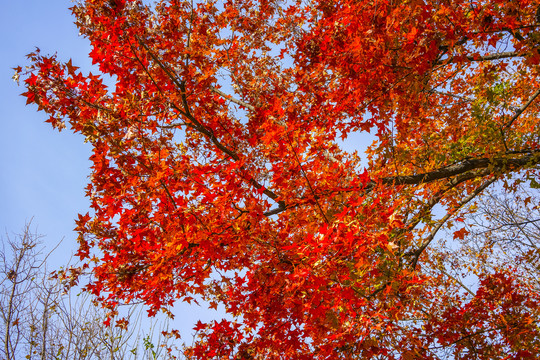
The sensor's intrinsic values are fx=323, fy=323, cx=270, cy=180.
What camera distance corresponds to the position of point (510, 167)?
4.96 m

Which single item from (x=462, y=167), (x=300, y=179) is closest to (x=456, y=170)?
→ (x=462, y=167)

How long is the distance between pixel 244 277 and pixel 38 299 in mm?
7279

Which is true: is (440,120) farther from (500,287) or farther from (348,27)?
(348,27)

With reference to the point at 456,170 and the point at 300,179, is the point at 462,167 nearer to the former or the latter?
Result: the point at 456,170

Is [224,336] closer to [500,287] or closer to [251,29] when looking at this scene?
[500,287]

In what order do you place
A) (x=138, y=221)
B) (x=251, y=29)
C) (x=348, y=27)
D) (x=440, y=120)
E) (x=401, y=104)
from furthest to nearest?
1. (x=251, y=29)
2. (x=440, y=120)
3. (x=401, y=104)
4. (x=348, y=27)
5. (x=138, y=221)

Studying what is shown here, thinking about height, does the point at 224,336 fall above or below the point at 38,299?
below

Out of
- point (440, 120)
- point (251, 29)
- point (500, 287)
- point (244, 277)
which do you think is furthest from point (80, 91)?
point (440, 120)

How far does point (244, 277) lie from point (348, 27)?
166 inches

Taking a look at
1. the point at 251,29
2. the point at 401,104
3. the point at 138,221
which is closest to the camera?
the point at 138,221

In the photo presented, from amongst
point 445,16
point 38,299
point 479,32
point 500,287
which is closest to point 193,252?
point 445,16

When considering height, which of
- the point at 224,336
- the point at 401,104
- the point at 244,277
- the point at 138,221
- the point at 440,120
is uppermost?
the point at 440,120

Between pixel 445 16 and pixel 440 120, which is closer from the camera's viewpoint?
pixel 445 16

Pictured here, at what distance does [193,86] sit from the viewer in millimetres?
4613
